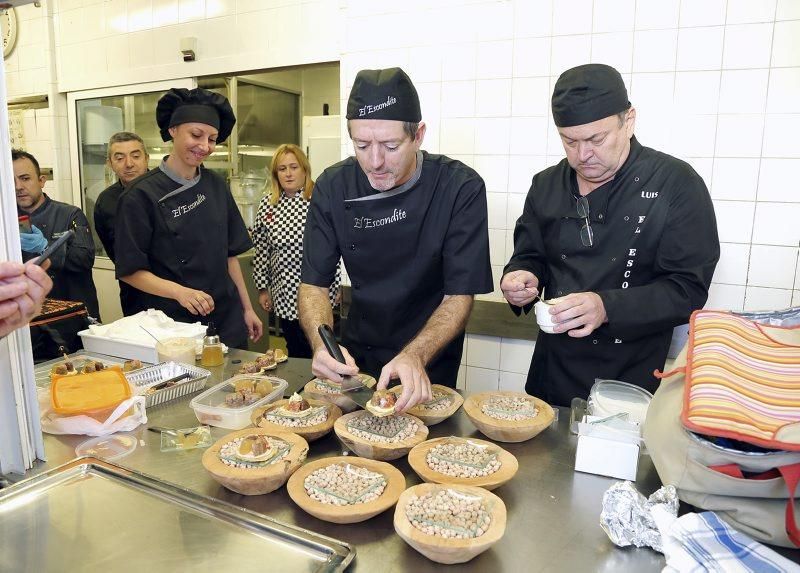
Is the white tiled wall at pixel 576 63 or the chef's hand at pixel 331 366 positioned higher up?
the white tiled wall at pixel 576 63

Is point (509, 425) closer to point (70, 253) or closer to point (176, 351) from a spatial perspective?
point (176, 351)

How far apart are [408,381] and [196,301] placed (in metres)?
1.45

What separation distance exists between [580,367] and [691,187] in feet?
2.42

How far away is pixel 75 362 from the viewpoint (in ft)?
6.68

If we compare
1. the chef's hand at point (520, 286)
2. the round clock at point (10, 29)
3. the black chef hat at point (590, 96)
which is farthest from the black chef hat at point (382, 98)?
the round clock at point (10, 29)

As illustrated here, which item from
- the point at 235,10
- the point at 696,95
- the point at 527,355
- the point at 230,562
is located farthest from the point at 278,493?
the point at 235,10

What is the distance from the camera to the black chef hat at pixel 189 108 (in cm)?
280

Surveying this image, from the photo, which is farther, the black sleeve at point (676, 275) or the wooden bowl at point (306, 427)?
the black sleeve at point (676, 275)

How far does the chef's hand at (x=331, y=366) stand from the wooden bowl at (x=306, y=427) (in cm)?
8

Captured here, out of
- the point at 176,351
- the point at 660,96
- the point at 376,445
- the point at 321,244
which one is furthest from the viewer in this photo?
the point at 660,96

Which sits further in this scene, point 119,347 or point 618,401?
point 119,347

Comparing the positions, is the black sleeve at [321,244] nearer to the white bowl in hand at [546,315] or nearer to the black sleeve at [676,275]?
the white bowl in hand at [546,315]

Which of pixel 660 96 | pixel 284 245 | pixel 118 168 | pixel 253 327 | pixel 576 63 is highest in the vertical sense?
pixel 576 63

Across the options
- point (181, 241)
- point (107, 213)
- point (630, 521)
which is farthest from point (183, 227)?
point (630, 521)
